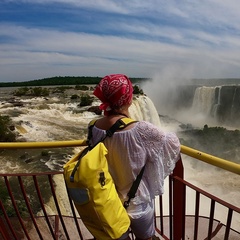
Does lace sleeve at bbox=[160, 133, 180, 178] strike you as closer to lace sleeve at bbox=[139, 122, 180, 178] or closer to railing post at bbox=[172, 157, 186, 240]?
lace sleeve at bbox=[139, 122, 180, 178]

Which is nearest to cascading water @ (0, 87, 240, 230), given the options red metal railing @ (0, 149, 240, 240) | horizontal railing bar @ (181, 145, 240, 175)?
red metal railing @ (0, 149, 240, 240)

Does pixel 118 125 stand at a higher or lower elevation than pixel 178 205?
higher

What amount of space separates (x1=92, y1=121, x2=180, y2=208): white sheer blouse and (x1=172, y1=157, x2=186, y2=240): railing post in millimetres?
444

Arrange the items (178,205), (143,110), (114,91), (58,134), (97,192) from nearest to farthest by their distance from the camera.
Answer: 1. (97,192)
2. (114,91)
3. (178,205)
4. (58,134)
5. (143,110)

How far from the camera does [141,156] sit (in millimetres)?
1898

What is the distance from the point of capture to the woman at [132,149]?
1.86 m

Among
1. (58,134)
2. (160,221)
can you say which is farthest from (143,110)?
(160,221)

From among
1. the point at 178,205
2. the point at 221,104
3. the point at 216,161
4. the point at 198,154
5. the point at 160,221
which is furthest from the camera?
the point at 221,104

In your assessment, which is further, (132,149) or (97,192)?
(132,149)

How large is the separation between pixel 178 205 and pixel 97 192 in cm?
108

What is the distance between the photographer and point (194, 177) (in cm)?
1972

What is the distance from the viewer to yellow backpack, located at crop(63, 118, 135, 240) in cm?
173

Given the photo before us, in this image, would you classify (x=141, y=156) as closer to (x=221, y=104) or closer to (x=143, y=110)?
(x=143, y=110)

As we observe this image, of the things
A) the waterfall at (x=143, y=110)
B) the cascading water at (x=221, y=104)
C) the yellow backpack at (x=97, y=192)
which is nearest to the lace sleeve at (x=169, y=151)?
the yellow backpack at (x=97, y=192)
